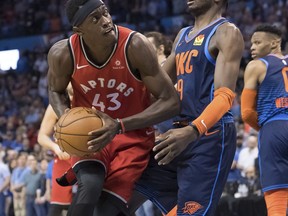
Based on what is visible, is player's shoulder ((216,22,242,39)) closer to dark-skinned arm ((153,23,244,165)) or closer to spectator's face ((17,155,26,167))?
dark-skinned arm ((153,23,244,165))

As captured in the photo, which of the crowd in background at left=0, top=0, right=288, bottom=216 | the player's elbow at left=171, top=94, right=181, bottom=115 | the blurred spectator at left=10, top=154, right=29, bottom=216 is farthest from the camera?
the blurred spectator at left=10, top=154, right=29, bottom=216

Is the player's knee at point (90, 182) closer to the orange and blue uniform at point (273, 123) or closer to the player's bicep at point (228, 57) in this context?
the player's bicep at point (228, 57)

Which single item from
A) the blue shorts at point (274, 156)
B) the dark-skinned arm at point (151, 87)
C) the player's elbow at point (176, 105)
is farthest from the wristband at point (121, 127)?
the blue shorts at point (274, 156)

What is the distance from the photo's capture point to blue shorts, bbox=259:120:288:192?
627 cm

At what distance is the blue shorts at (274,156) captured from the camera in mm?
6273

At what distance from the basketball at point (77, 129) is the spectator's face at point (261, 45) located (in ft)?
9.30

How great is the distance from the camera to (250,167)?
1046cm

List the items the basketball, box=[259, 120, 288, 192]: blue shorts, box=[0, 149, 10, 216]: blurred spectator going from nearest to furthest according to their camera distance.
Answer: the basketball < box=[259, 120, 288, 192]: blue shorts < box=[0, 149, 10, 216]: blurred spectator

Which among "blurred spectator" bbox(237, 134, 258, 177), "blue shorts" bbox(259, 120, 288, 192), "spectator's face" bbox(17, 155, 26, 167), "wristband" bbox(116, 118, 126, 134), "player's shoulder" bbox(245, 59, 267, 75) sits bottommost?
"spectator's face" bbox(17, 155, 26, 167)

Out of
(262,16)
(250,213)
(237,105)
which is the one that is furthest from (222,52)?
(262,16)

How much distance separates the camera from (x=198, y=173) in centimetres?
492

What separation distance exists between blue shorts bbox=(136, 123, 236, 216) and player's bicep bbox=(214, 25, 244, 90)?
0.40m

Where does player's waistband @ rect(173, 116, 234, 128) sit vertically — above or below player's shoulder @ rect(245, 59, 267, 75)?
Result: above

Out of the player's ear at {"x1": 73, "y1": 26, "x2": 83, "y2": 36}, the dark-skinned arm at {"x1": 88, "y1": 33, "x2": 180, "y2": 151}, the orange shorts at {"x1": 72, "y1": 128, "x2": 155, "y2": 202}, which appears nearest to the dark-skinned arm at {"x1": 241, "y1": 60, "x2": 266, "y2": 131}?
the orange shorts at {"x1": 72, "y1": 128, "x2": 155, "y2": 202}
